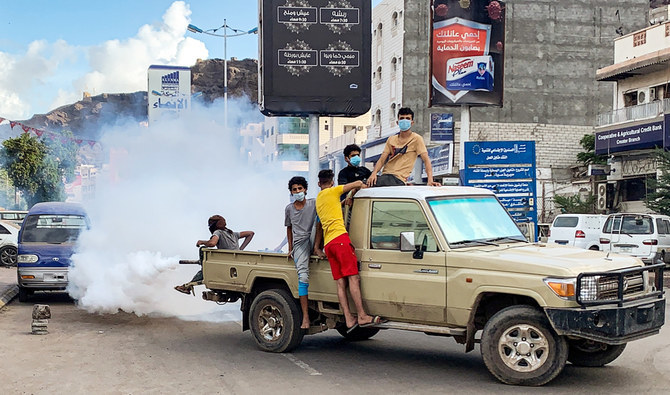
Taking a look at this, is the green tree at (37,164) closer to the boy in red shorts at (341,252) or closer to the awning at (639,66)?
the awning at (639,66)

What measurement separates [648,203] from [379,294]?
77.2 feet

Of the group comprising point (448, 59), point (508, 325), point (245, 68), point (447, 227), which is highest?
point (245, 68)

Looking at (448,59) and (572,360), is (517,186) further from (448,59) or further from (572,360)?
(572,360)

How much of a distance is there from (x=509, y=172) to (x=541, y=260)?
12984 mm

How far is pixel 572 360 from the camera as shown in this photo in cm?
859

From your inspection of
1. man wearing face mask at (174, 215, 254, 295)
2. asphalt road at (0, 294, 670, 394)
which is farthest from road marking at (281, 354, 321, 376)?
man wearing face mask at (174, 215, 254, 295)

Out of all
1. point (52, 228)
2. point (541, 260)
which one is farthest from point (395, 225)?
point (52, 228)

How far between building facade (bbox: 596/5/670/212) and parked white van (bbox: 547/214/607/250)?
6.35 metres

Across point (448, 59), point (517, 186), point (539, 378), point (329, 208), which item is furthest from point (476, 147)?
point (539, 378)

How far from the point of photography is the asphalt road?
25.5 ft

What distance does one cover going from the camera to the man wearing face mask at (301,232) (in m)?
9.38

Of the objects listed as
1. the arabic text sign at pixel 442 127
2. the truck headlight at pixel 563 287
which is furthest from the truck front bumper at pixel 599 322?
the arabic text sign at pixel 442 127

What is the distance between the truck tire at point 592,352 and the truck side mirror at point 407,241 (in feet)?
6.31

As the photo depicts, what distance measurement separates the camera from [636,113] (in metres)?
35.6
